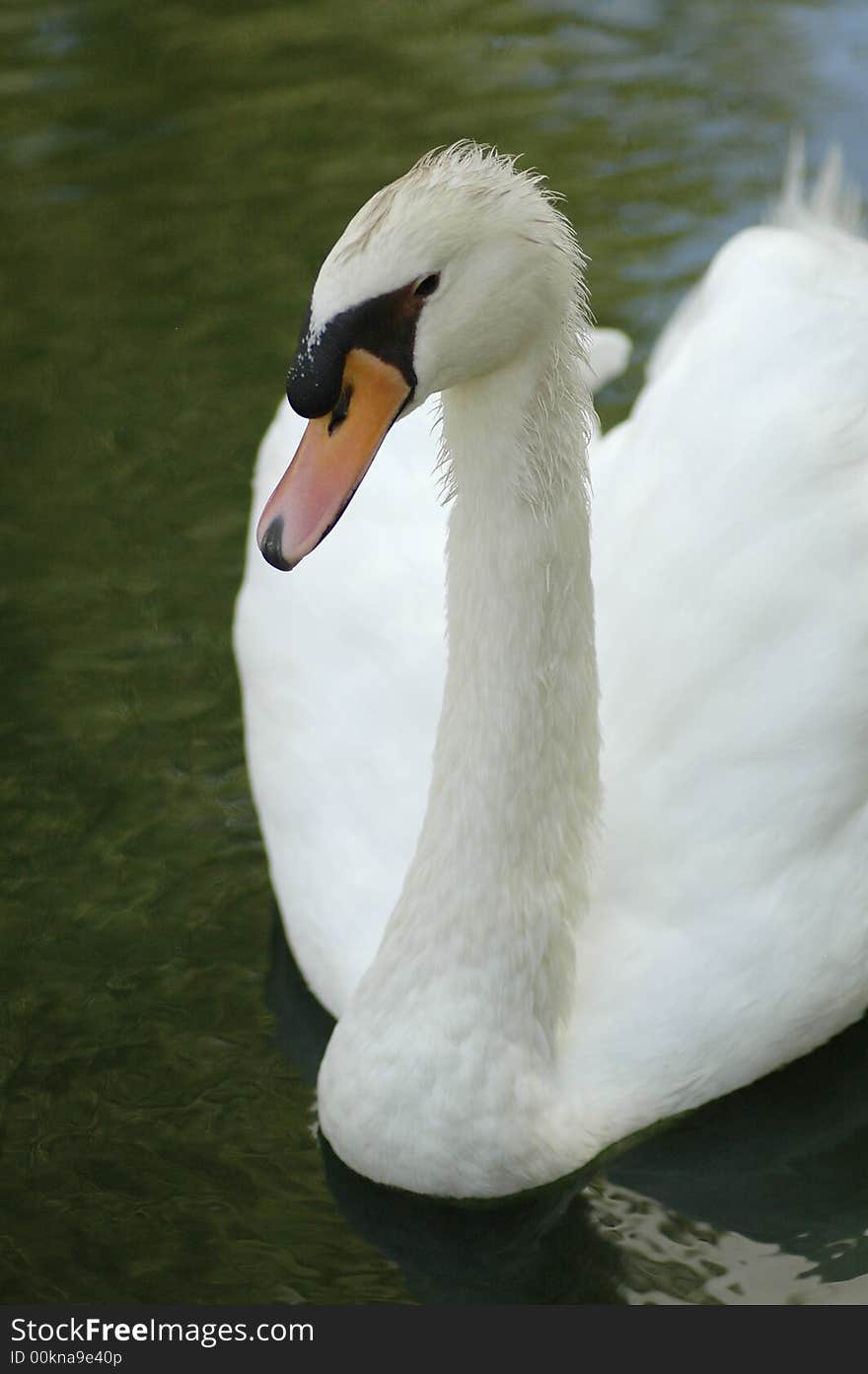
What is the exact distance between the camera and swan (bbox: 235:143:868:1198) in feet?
11.4

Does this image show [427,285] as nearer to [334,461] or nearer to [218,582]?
[334,461]

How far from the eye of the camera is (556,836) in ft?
13.5

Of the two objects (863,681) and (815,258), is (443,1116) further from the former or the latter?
(815,258)

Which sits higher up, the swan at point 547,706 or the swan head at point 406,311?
the swan head at point 406,311

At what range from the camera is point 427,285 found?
344 cm

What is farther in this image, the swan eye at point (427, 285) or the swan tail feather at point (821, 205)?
the swan tail feather at point (821, 205)

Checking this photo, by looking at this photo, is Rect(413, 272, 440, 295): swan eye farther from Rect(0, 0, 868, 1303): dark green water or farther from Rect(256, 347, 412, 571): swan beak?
Rect(0, 0, 868, 1303): dark green water

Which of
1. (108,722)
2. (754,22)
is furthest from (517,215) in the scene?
(754,22)

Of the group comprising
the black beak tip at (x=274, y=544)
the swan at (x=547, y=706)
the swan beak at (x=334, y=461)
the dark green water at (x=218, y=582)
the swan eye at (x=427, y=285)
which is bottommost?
the dark green water at (x=218, y=582)

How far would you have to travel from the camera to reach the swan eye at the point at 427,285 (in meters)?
3.42

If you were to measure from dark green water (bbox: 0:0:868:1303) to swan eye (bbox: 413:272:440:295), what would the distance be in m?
1.77

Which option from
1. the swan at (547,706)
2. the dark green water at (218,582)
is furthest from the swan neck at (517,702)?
the dark green water at (218,582)

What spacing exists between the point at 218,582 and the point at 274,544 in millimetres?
2829

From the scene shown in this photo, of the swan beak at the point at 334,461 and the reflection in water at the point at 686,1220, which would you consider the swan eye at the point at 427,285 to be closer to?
Answer: the swan beak at the point at 334,461
